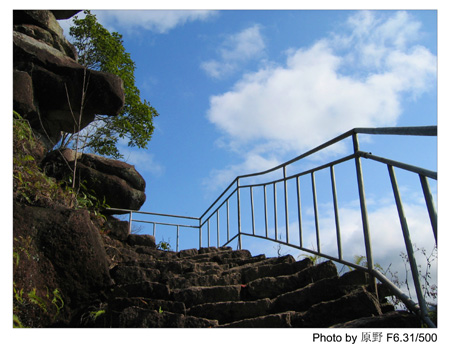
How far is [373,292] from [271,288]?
3.52 feet

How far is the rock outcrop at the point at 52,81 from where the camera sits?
7.27m

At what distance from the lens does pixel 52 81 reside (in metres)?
7.46

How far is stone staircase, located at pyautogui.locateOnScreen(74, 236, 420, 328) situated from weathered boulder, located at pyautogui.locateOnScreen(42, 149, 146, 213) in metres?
4.46

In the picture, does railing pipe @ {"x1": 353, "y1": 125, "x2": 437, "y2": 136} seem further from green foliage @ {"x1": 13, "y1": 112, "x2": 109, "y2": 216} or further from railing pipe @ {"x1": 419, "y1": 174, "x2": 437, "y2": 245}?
green foliage @ {"x1": 13, "y1": 112, "x2": 109, "y2": 216}

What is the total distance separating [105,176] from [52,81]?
2.43 metres

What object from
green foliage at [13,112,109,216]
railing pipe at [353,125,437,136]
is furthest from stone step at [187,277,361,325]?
green foliage at [13,112,109,216]

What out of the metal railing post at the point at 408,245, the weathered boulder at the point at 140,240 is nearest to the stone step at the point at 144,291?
the metal railing post at the point at 408,245

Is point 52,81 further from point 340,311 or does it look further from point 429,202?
point 429,202

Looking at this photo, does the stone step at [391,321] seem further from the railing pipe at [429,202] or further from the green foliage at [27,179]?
the green foliage at [27,179]

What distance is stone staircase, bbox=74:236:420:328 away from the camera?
333 centimetres

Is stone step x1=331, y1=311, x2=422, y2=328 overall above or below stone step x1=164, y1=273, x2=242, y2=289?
below

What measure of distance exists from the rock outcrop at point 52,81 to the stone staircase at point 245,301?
393cm

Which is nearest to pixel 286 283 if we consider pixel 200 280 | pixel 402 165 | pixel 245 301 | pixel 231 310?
pixel 245 301

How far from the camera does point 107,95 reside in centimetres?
813
